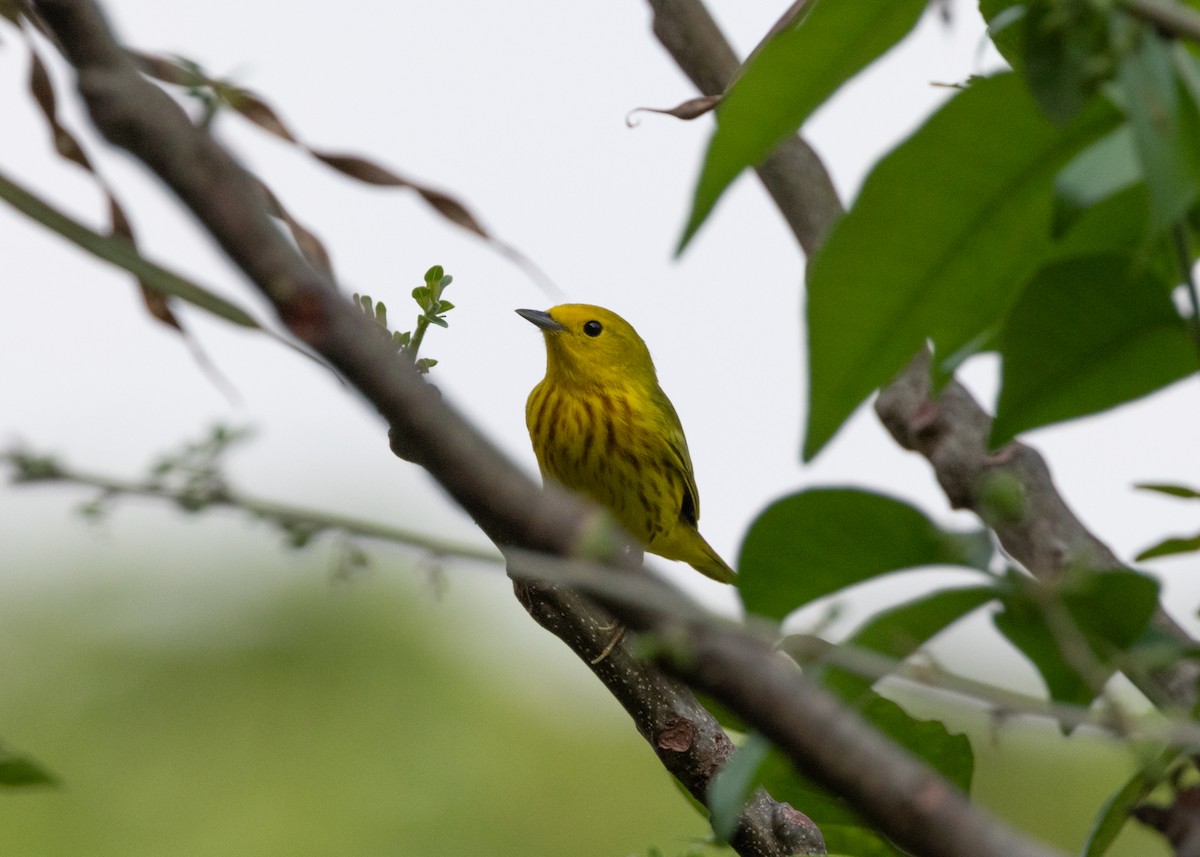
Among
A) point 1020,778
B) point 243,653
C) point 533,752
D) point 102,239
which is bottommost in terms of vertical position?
point 102,239

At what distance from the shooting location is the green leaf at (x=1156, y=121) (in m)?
0.46

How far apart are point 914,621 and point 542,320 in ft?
9.60

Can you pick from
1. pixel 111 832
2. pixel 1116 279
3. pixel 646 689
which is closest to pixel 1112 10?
pixel 1116 279

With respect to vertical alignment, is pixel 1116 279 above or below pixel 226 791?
below

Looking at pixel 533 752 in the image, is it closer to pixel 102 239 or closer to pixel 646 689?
pixel 646 689

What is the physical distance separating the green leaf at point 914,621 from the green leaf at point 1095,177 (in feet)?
0.50

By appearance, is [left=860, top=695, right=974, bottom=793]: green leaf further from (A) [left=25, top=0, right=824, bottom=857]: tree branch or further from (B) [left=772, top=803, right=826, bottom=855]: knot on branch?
(A) [left=25, top=0, right=824, bottom=857]: tree branch

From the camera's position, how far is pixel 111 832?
491 cm

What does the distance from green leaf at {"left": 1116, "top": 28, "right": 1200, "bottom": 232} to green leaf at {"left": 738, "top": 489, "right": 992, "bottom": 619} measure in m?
0.18

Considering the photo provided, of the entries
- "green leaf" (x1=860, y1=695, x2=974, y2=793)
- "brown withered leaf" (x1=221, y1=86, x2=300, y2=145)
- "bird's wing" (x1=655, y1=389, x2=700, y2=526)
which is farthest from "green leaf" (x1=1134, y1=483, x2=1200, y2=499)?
"bird's wing" (x1=655, y1=389, x2=700, y2=526)

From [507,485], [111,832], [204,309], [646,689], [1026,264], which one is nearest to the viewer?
[507,485]

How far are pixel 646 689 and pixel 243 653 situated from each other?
499 centimetres

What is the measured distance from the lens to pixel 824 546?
0.62m

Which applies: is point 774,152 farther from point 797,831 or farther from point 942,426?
point 797,831
